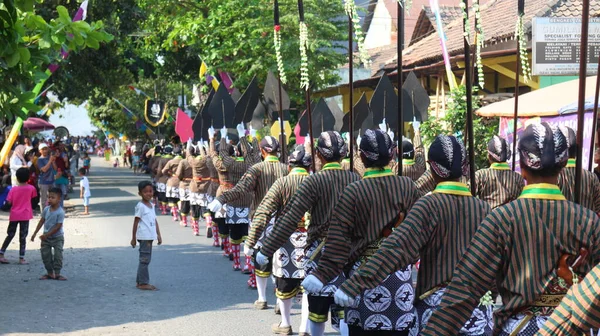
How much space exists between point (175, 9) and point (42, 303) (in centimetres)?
2058

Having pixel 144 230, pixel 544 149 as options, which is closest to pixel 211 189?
pixel 144 230

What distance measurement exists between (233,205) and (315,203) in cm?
537

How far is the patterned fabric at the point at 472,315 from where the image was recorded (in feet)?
16.7

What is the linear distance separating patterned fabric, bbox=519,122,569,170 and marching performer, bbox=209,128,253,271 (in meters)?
7.46

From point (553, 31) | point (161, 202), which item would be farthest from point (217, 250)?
point (161, 202)

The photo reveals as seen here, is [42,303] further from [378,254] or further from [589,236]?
[589,236]

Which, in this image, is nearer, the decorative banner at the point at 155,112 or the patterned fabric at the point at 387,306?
the patterned fabric at the point at 387,306

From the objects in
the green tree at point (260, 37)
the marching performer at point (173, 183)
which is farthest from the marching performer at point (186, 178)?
the green tree at point (260, 37)

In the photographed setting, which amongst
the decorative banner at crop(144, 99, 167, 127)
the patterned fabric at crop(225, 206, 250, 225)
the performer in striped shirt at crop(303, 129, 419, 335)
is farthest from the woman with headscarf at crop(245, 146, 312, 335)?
the decorative banner at crop(144, 99, 167, 127)

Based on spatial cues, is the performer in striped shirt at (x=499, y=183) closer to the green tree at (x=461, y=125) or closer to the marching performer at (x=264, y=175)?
the marching performer at (x=264, y=175)

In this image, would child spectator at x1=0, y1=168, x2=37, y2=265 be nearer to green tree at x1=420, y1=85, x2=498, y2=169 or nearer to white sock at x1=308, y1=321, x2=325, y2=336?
green tree at x1=420, y1=85, x2=498, y2=169

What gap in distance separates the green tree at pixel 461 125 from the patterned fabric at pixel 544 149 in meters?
9.87

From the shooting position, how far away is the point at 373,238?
6000 millimetres

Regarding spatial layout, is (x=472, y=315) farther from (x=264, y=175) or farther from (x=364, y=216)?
(x=264, y=175)
